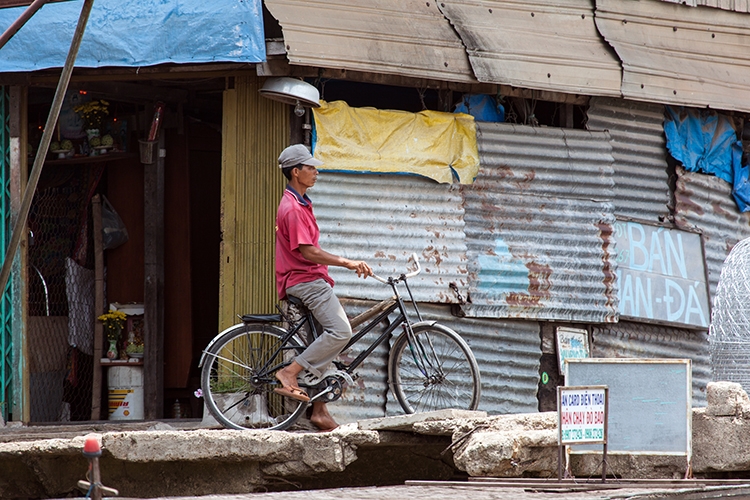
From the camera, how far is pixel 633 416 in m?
6.08

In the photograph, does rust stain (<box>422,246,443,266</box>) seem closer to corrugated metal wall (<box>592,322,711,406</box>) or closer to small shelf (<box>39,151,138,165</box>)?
corrugated metal wall (<box>592,322,711,406</box>)

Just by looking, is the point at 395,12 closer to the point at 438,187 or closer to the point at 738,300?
the point at 438,187

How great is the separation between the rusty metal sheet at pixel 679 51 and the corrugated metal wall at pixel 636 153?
1.03 feet

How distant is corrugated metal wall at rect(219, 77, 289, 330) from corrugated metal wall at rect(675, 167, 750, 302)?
4130 mm

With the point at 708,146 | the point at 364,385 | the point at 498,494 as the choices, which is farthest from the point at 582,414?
the point at 708,146

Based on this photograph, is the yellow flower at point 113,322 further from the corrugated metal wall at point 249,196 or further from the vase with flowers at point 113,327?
the corrugated metal wall at point 249,196

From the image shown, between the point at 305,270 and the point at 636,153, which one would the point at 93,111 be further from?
the point at 636,153

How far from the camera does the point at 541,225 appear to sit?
943 cm

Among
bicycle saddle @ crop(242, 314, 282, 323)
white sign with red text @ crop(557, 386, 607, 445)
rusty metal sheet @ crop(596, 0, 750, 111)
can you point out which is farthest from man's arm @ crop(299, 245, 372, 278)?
rusty metal sheet @ crop(596, 0, 750, 111)

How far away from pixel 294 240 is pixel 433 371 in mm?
1408

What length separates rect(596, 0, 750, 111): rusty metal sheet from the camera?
383 inches

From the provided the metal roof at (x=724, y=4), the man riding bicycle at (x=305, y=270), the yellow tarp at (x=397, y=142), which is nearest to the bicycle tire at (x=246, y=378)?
the man riding bicycle at (x=305, y=270)

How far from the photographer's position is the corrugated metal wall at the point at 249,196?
8.60 m

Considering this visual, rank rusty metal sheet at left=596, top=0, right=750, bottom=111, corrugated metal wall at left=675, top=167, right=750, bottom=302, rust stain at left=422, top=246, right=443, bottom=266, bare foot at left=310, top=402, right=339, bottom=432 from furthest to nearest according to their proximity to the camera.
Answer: corrugated metal wall at left=675, top=167, right=750, bottom=302, rusty metal sheet at left=596, top=0, right=750, bottom=111, rust stain at left=422, top=246, right=443, bottom=266, bare foot at left=310, top=402, right=339, bottom=432
